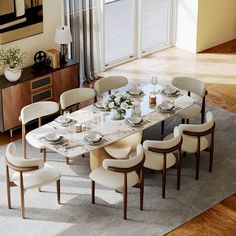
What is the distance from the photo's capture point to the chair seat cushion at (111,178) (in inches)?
305

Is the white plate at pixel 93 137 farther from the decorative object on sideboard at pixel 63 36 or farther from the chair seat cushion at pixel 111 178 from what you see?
the decorative object on sideboard at pixel 63 36

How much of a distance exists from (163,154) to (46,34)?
3.21m

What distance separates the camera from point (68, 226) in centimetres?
770

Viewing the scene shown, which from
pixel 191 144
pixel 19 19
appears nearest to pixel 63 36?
pixel 19 19

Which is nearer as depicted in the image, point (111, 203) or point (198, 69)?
point (111, 203)

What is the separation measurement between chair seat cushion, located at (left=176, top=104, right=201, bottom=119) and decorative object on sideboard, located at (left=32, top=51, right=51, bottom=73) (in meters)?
2.21

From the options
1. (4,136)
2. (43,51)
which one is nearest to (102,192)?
(4,136)

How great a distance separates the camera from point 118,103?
8.69 meters

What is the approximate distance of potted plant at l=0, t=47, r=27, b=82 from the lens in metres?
9.44

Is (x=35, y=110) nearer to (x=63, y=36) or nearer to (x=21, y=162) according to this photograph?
(x=21, y=162)

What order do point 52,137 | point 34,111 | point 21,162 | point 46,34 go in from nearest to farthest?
point 21,162 < point 52,137 < point 34,111 < point 46,34

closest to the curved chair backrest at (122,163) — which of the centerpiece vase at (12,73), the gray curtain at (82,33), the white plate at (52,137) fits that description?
the white plate at (52,137)

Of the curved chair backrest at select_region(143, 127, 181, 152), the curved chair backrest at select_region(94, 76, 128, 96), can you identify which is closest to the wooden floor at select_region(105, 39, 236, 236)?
the curved chair backrest at select_region(94, 76, 128, 96)

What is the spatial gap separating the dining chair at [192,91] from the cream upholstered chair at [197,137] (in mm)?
650
